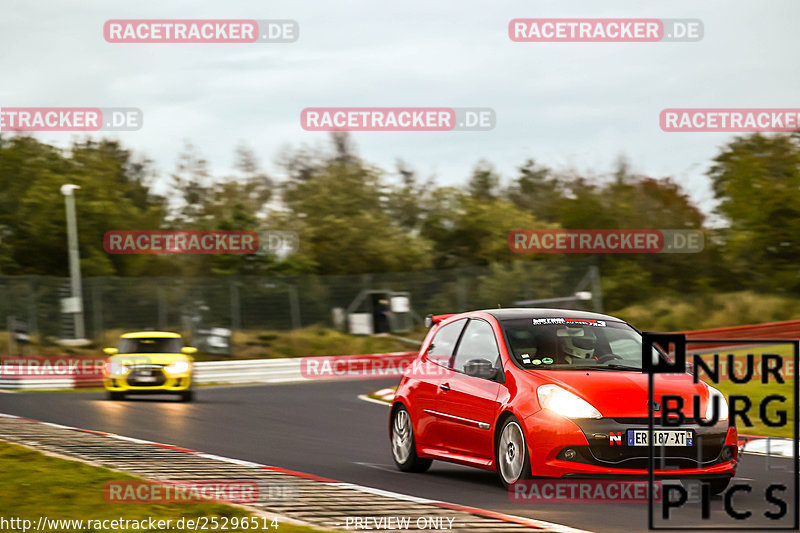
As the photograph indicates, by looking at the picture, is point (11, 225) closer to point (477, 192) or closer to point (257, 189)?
point (257, 189)

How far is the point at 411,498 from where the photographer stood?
8.95 meters

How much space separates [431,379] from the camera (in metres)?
11.2

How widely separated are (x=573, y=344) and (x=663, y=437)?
1534 millimetres

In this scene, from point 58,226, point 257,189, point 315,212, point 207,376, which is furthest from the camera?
point 257,189

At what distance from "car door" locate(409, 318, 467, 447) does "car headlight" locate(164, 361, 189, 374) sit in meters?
12.1

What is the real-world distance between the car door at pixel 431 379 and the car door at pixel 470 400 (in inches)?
4.0

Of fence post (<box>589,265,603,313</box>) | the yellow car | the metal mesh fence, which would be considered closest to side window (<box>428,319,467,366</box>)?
the yellow car

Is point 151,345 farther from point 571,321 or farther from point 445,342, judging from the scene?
point 571,321

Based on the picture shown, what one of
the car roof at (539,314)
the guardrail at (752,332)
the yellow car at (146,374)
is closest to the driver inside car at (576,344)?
the car roof at (539,314)

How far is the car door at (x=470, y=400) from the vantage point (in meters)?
10.1

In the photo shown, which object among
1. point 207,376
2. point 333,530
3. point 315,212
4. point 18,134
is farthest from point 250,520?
point 18,134

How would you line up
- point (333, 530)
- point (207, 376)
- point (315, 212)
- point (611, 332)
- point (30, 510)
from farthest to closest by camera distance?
point (315, 212) → point (207, 376) → point (611, 332) → point (30, 510) → point (333, 530)

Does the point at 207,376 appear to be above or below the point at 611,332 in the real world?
below

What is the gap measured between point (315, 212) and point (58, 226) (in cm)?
1203
